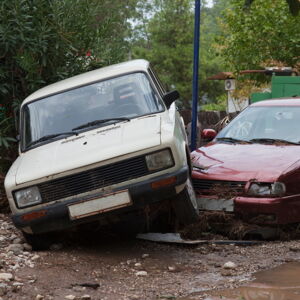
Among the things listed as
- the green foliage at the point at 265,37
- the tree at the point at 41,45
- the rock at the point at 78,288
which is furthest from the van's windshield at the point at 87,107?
the green foliage at the point at 265,37

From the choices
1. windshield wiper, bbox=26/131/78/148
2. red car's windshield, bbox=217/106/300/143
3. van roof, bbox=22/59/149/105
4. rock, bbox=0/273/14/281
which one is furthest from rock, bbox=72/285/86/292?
red car's windshield, bbox=217/106/300/143

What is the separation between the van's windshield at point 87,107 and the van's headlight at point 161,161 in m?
1.01

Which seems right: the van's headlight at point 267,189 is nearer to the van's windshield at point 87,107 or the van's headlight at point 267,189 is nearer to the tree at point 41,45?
the van's windshield at point 87,107

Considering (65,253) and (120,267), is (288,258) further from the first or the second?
(65,253)

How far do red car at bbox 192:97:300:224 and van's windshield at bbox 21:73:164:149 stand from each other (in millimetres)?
1036

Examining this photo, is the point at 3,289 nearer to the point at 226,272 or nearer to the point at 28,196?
the point at 28,196

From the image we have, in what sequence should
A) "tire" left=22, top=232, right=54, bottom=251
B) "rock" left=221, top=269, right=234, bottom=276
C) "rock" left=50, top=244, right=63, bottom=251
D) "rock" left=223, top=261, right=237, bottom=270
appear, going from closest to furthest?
"rock" left=221, top=269, right=234, bottom=276 < "rock" left=223, top=261, right=237, bottom=270 < "tire" left=22, top=232, right=54, bottom=251 < "rock" left=50, top=244, right=63, bottom=251

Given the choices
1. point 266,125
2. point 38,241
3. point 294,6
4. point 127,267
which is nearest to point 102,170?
point 127,267

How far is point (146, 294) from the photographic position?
219 inches

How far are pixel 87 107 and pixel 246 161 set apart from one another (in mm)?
1832

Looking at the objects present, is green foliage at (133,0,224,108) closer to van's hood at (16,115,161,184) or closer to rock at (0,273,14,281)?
van's hood at (16,115,161,184)

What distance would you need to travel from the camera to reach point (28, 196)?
664 centimetres

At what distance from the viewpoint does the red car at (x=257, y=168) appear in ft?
24.1

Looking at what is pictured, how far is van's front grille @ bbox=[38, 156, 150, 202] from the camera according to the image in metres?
6.43
